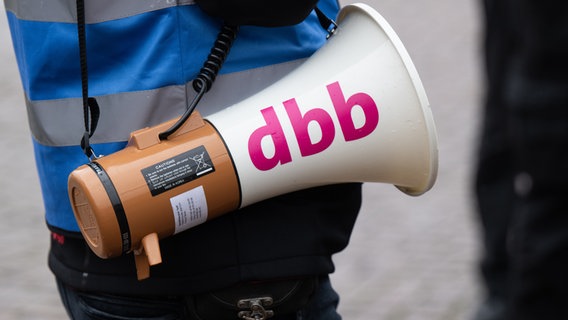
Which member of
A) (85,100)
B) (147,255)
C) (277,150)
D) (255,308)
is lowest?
(255,308)

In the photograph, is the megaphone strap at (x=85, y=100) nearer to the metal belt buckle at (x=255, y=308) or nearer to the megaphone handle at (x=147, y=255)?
the megaphone handle at (x=147, y=255)

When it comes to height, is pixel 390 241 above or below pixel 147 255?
below

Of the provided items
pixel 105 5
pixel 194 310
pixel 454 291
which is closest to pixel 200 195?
pixel 194 310

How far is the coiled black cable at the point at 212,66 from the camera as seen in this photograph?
1.79 meters

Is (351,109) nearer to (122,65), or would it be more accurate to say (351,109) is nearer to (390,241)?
(122,65)

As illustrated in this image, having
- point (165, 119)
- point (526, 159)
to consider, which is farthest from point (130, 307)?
point (526, 159)

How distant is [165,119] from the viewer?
1.85 m

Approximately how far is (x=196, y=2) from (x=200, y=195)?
341 millimetres

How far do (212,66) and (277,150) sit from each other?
192 millimetres

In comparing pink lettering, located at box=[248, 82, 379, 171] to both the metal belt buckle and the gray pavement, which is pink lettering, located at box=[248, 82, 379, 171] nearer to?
the metal belt buckle

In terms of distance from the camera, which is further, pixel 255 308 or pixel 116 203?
pixel 255 308

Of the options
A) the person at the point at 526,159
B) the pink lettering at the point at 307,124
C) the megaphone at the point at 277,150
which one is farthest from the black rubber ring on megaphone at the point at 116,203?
the person at the point at 526,159

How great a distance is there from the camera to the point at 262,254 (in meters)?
1.86

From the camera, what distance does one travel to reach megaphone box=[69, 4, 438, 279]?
1.74 metres
